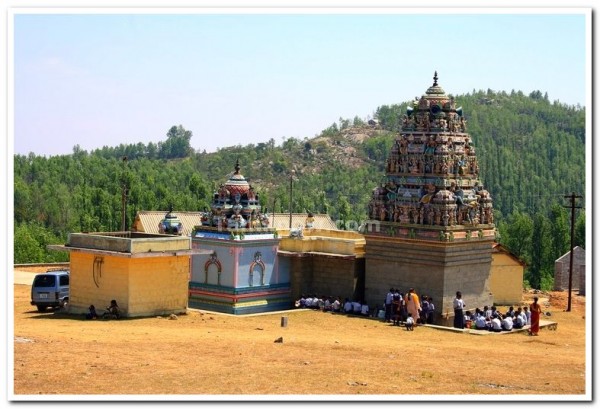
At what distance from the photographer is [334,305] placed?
1382 inches

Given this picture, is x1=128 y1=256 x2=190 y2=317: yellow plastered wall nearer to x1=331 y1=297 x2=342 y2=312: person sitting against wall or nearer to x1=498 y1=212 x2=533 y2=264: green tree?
x1=331 y1=297 x2=342 y2=312: person sitting against wall

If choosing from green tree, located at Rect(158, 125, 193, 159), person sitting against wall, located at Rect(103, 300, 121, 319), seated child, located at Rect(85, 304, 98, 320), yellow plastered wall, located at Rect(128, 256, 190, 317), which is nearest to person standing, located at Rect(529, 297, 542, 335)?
yellow plastered wall, located at Rect(128, 256, 190, 317)

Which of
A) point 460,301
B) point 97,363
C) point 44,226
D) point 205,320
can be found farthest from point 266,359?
point 44,226

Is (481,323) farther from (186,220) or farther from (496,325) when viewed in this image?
(186,220)

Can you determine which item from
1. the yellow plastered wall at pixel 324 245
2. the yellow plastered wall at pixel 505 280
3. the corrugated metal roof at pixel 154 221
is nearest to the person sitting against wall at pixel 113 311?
the yellow plastered wall at pixel 324 245

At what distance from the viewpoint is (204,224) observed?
3669 centimetres

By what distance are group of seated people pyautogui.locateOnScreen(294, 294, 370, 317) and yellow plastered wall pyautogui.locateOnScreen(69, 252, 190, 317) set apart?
190 inches

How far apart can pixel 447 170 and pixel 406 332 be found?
5.64m

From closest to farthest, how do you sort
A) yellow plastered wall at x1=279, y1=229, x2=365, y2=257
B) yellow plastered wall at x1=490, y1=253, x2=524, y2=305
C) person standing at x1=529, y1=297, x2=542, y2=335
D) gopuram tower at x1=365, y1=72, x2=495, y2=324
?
person standing at x1=529, y1=297, x2=542, y2=335 → gopuram tower at x1=365, y1=72, x2=495, y2=324 → yellow plastered wall at x1=279, y1=229, x2=365, y2=257 → yellow plastered wall at x1=490, y1=253, x2=524, y2=305

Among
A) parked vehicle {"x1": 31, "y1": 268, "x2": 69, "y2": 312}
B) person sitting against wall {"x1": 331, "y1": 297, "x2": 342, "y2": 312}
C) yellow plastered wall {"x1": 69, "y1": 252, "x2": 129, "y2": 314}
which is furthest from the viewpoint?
person sitting against wall {"x1": 331, "y1": 297, "x2": 342, "y2": 312}

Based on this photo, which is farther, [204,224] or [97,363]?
[204,224]

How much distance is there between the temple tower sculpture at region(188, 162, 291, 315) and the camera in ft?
116

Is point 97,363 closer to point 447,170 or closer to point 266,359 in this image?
point 266,359

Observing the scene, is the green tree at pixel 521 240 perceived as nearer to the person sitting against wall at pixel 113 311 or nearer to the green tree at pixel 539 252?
the green tree at pixel 539 252
